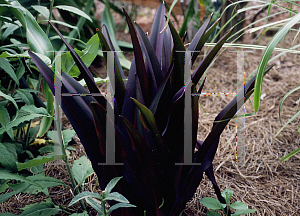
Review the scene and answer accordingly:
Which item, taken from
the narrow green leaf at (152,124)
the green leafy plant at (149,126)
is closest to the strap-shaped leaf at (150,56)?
the green leafy plant at (149,126)

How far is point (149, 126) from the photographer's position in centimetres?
55

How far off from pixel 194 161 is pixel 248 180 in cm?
40

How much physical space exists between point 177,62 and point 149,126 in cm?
18

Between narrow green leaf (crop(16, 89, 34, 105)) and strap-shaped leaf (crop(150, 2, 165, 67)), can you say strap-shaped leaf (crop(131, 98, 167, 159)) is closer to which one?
strap-shaped leaf (crop(150, 2, 165, 67))

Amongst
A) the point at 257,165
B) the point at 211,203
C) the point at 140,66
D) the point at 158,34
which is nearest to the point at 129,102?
the point at 140,66

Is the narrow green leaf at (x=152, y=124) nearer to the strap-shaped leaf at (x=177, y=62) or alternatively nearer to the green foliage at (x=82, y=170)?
the strap-shaped leaf at (x=177, y=62)

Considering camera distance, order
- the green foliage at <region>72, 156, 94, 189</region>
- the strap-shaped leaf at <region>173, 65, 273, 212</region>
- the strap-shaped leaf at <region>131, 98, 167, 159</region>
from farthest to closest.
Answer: the green foliage at <region>72, 156, 94, 189</region>
the strap-shaped leaf at <region>173, 65, 273, 212</region>
the strap-shaped leaf at <region>131, 98, 167, 159</region>

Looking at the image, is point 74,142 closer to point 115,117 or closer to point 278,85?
point 115,117

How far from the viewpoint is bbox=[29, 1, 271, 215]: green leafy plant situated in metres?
0.57

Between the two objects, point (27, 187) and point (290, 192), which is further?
point (290, 192)

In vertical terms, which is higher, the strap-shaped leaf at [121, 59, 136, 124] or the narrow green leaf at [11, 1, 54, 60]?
the narrow green leaf at [11, 1, 54, 60]

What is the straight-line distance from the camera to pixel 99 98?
23.7 inches

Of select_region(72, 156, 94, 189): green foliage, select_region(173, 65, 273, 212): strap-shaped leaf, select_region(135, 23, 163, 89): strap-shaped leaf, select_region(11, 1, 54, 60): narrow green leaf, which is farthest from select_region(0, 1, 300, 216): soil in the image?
select_region(11, 1, 54, 60): narrow green leaf

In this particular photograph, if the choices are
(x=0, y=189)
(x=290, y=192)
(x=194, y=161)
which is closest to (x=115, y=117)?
(x=194, y=161)
